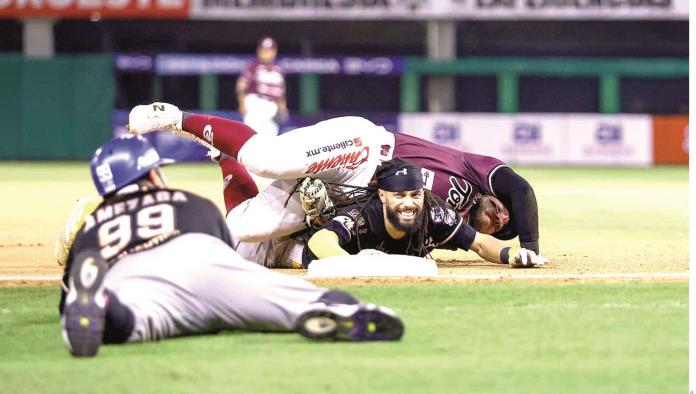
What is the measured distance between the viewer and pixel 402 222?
802 centimetres

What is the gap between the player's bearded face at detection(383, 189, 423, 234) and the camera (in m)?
7.92

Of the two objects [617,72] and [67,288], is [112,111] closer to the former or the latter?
→ [617,72]

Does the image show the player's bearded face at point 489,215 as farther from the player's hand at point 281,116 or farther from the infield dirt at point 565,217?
the player's hand at point 281,116

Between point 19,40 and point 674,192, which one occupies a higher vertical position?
point 19,40

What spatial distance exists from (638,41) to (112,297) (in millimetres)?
23260

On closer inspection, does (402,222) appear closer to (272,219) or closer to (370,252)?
(370,252)

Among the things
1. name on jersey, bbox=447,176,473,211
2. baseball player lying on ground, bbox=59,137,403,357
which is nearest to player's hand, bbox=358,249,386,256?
name on jersey, bbox=447,176,473,211

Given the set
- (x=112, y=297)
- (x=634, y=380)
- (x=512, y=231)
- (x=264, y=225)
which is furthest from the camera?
(x=512, y=231)

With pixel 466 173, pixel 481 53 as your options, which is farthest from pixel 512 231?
pixel 481 53

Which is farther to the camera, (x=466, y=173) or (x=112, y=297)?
(x=466, y=173)

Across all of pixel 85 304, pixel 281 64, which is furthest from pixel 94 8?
pixel 85 304

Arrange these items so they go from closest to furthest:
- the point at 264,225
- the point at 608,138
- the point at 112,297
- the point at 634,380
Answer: the point at 634,380
the point at 112,297
the point at 264,225
the point at 608,138

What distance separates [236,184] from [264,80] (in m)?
12.1

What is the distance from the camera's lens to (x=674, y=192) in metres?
17.0
